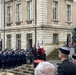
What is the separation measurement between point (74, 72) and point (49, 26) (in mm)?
23013

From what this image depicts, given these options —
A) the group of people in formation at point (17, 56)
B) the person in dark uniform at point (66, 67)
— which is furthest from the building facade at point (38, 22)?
the person in dark uniform at point (66, 67)

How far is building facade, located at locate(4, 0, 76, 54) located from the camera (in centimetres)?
2773

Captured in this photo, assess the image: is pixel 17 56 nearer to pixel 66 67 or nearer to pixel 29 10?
pixel 29 10

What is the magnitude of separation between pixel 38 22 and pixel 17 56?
7324mm

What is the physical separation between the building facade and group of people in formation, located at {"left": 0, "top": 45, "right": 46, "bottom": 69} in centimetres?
487

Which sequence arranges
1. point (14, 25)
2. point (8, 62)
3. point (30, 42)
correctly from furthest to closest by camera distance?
point (14, 25) < point (30, 42) < point (8, 62)

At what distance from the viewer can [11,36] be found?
1254 inches

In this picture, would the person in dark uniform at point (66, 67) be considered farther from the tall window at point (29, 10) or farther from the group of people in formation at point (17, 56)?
the tall window at point (29, 10)

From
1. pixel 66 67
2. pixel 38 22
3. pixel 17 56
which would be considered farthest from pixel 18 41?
pixel 66 67

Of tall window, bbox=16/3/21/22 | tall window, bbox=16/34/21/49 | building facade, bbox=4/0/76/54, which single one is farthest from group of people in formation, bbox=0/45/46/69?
tall window, bbox=16/3/21/22

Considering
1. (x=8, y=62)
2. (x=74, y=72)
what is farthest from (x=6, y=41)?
(x=74, y=72)

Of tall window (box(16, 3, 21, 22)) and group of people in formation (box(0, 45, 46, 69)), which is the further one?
tall window (box(16, 3, 21, 22))

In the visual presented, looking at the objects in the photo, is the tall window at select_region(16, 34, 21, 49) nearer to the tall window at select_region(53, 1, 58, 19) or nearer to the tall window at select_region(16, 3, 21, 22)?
the tall window at select_region(16, 3, 21, 22)

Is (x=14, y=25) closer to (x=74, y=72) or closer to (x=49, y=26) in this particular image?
(x=49, y=26)
